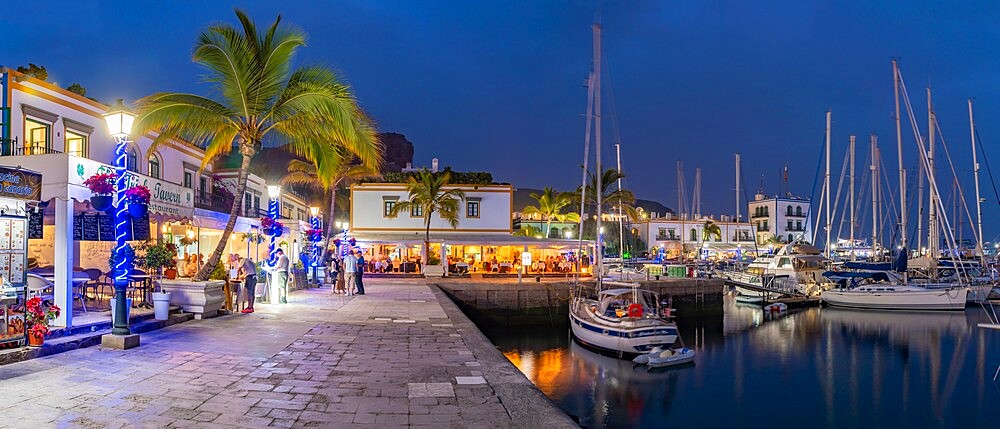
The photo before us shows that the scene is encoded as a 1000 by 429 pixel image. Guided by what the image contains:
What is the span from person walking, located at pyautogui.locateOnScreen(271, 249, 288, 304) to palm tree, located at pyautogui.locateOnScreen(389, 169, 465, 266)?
18.5 metres

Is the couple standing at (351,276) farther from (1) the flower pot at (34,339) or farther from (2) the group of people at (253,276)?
(1) the flower pot at (34,339)

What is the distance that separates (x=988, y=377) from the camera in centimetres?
2012

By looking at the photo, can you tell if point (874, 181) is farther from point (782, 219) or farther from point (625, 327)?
point (625, 327)

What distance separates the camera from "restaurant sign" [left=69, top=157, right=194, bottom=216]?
1051 centimetres

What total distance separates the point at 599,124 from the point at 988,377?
55.3 feet

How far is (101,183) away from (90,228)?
545 centimetres

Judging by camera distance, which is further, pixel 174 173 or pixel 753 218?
pixel 753 218

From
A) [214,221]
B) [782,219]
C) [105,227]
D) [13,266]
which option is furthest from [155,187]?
[782,219]

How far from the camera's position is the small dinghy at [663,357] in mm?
19359

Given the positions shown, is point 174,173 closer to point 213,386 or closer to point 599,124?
point 599,124

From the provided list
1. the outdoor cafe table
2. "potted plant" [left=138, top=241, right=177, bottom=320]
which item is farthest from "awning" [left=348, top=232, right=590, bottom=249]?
"potted plant" [left=138, top=241, right=177, bottom=320]

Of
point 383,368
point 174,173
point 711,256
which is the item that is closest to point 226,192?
point 174,173

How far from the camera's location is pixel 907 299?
35188 mm

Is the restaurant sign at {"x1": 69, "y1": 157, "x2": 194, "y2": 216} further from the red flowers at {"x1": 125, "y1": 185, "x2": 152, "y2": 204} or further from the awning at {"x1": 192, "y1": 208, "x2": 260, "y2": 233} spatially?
the awning at {"x1": 192, "y1": 208, "x2": 260, "y2": 233}
